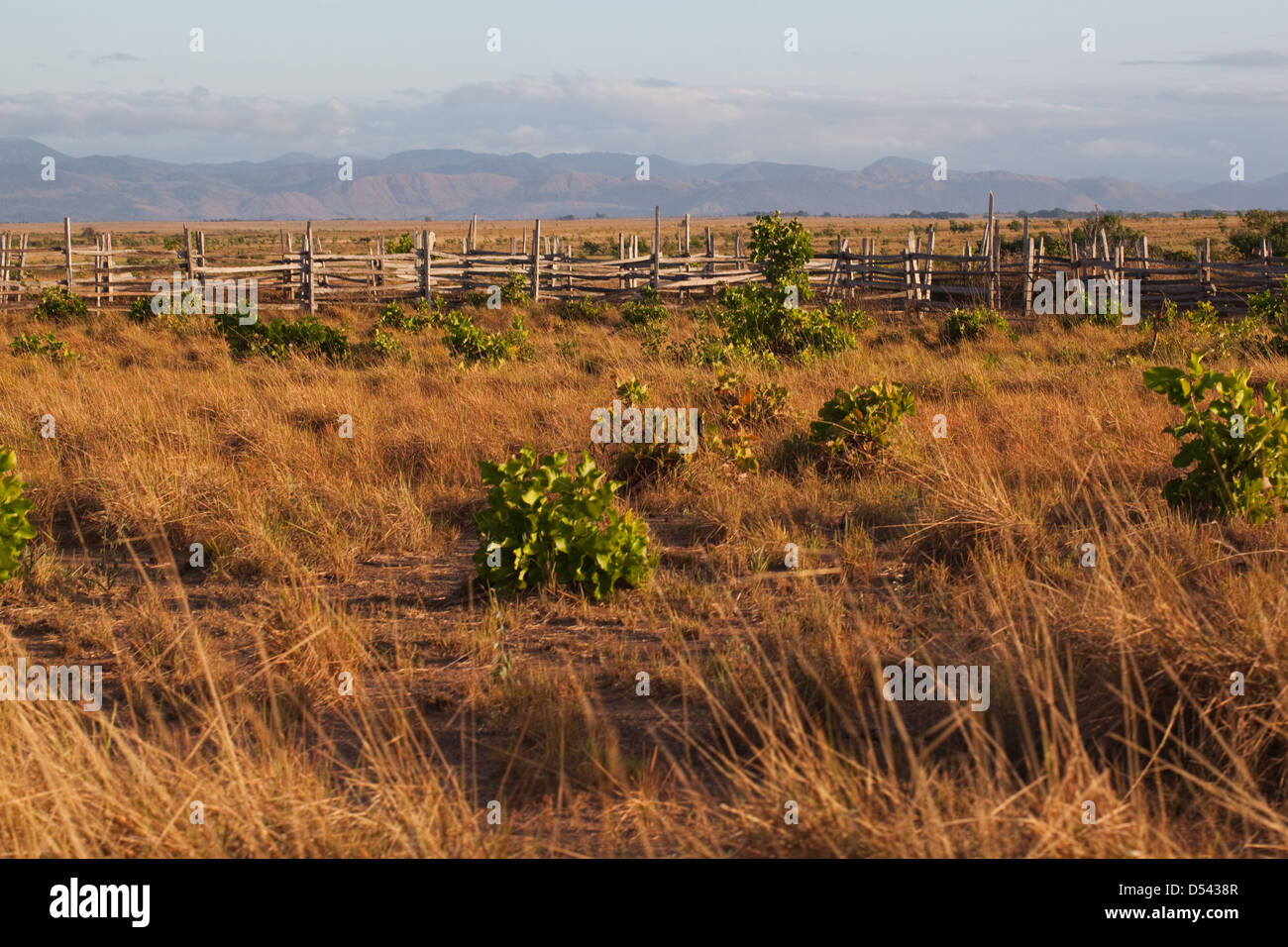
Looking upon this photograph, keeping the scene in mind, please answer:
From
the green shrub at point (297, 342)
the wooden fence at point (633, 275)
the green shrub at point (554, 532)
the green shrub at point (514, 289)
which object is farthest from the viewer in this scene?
the green shrub at point (514, 289)

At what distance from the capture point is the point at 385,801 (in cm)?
288

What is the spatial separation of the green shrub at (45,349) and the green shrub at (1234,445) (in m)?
12.9

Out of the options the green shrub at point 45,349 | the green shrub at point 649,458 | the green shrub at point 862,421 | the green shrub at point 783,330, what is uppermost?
the green shrub at point 783,330

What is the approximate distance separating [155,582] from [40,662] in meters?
1.14

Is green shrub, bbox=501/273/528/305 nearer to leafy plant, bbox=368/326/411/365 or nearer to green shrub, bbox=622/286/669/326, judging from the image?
green shrub, bbox=622/286/669/326

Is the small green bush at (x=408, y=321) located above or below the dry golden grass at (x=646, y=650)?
above

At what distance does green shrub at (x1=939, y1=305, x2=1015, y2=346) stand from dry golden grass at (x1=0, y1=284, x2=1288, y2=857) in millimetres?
6168

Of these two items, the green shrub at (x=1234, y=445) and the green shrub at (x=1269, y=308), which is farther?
the green shrub at (x=1269, y=308)

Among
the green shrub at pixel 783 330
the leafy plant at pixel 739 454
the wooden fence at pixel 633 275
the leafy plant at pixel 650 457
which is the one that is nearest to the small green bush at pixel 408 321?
the wooden fence at pixel 633 275

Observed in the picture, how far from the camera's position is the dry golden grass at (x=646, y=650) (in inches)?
109

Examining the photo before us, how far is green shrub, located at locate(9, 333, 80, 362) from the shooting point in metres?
13.2

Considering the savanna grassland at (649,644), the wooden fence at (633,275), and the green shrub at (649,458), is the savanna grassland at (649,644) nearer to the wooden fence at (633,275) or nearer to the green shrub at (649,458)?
the green shrub at (649,458)

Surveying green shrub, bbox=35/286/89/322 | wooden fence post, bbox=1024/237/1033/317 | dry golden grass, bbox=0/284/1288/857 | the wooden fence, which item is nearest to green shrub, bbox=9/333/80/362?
dry golden grass, bbox=0/284/1288/857
